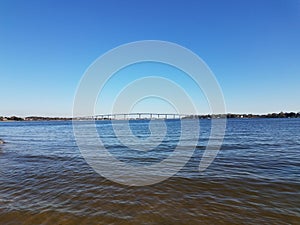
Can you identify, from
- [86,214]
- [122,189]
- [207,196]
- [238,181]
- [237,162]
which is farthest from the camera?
[237,162]

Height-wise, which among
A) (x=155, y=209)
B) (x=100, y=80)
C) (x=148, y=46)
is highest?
(x=148, y=46)

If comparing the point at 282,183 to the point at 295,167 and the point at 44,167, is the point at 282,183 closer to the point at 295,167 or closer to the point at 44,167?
the point at 295,167

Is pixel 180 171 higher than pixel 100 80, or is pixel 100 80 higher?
pixel 100 80

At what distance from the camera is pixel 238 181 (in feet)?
31.9

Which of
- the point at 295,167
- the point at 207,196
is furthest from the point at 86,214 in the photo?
the point at 295,167

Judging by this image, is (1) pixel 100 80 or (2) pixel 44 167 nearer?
(1) pixel 100 80

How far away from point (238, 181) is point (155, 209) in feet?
15.5

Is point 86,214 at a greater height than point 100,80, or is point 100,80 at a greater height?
point 100,80

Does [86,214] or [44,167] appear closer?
[86,214]

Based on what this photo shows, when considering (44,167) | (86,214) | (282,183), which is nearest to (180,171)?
(282,183)

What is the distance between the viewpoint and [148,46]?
14.4 meters

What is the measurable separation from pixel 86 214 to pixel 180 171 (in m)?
6.40

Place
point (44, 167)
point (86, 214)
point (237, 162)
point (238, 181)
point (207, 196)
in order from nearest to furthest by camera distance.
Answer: point (86, 214) → point (207, 196) → point (238, 181) → point (44, 167) → point (237, 162)

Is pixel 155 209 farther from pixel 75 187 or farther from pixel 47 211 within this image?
pixel 75 187
